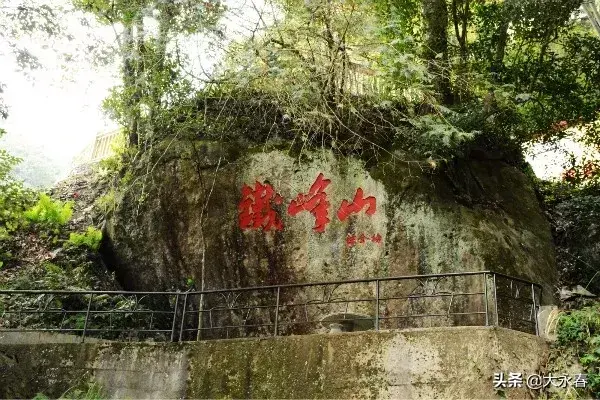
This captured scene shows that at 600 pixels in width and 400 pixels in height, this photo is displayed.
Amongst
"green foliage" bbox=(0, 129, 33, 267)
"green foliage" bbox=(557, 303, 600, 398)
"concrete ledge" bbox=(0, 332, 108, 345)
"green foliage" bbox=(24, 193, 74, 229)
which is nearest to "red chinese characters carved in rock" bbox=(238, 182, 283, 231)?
"concrete ledge" bbox=(0, 332, 108, 345)

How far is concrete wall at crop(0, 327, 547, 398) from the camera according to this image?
5828 millimetres

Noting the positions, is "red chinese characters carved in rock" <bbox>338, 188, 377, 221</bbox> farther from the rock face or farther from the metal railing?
the metal railing

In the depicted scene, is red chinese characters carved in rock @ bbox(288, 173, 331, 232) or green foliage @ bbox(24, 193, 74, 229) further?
green foliage @ bbox(24, 193, 74, 229)

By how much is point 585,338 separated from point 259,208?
514 cm

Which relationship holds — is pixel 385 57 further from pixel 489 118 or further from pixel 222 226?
pixel 222 226

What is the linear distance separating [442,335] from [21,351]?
5.40 m

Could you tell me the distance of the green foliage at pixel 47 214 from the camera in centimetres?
1130

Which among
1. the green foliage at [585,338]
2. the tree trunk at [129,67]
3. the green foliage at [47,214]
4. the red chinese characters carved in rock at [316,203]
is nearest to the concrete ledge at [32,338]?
the red chinese characters carved in rock at [316,203]

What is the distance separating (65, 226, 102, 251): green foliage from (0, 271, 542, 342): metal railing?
146 centimetres

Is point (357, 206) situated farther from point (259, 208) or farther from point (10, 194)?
point (10, 194)

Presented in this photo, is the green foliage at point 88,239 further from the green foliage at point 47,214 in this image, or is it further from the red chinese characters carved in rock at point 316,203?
the red chinese characters carved in rock at point 316,203

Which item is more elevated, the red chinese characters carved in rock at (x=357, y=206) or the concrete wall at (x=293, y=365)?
the red chinese characters carved in rock at (x=357, y=206)

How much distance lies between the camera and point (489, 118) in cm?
914

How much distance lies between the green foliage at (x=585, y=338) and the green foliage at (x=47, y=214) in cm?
932
